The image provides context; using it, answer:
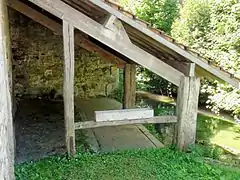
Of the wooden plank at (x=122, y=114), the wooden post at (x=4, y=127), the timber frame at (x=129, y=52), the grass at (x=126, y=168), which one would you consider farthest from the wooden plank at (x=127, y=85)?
the wooden post at (x=4, y=127)

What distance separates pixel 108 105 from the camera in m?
8.82

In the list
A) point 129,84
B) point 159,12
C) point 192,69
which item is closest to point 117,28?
point 192,69

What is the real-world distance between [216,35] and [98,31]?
21.3 feet

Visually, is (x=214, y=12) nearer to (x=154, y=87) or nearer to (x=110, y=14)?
(x=154, y=87)

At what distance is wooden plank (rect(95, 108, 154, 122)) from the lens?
521cm

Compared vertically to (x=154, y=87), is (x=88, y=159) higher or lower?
lower

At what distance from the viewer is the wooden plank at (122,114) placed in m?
5.21

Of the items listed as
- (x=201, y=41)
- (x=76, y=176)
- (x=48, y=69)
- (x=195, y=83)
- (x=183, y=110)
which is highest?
(x=201, y=41)

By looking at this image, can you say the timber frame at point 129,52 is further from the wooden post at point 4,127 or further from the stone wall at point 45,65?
the stone wall at point 45,65

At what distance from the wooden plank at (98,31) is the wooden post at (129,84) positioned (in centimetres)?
229

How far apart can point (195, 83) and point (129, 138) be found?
173cm

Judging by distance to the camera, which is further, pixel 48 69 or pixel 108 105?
pixel 48 69

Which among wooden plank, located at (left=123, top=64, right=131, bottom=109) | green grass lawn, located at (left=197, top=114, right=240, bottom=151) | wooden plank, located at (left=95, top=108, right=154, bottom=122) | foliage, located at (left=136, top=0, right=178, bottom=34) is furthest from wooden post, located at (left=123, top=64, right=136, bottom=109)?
foliage, located at (left=136, top=0, right=178, bottom=34)

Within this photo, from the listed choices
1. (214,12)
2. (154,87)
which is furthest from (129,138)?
(154,87)
